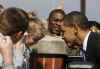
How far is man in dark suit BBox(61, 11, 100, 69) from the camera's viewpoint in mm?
3715

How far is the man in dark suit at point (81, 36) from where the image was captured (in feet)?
12.2

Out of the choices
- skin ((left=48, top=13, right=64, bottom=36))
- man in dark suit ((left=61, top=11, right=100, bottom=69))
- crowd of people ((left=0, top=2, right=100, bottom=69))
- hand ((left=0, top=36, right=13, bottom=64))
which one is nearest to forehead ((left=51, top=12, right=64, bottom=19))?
skin ((left=48, top=13, right=64, bottom=36))

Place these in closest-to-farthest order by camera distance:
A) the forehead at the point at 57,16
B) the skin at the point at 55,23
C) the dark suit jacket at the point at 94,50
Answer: the dark suit jacket at the point at 94,50
the skin at the point at 55,23
the forehead at the point at 57,16

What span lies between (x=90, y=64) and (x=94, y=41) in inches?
21.7

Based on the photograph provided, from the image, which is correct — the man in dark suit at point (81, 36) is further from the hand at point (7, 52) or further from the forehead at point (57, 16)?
the forehead at point (57, 16)

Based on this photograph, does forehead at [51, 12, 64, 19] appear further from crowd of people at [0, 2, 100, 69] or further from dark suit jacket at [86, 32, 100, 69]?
dark suit jacket at [86, 32, 100, 69]

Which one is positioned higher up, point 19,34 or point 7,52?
point 19,34

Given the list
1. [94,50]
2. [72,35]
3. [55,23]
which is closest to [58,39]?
[72,35]

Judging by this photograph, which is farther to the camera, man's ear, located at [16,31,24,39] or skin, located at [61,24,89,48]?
skin, located at [61,24,89,48]

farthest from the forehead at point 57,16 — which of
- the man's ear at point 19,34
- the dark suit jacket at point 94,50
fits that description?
the man's ear at point 19,34

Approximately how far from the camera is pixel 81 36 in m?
3.98

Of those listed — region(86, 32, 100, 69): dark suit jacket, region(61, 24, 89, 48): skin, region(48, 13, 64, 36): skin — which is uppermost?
region(48, 13, 64, 36): skin

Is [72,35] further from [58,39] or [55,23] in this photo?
[55,23]

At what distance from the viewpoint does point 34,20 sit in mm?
4285
